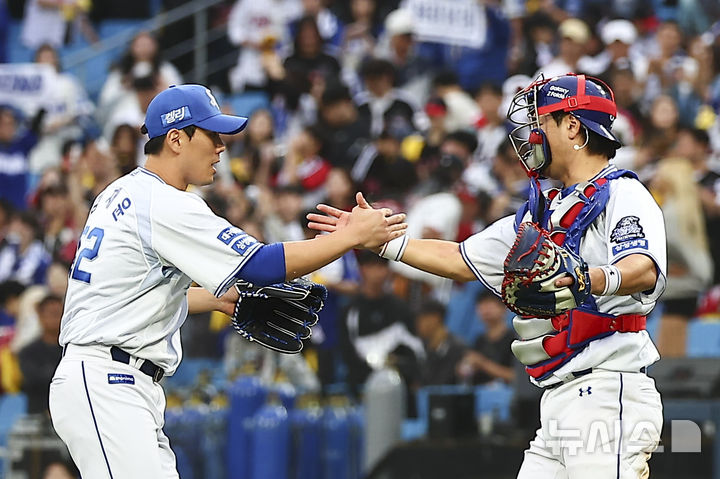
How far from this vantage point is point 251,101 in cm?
1532

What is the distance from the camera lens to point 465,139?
490 inches

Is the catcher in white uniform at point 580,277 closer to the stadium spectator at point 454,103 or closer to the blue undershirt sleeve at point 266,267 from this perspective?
the blue undershirt sleeve at point 266,267

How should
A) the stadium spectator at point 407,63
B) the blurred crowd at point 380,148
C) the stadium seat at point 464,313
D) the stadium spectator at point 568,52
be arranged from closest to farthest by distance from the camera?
the blurred crowd at point 380,148, the stadium seat at point 464,313, the stadium spectator at point 568,52, the stadium spectator at point 407,63

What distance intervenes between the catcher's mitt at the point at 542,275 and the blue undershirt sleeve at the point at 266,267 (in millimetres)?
948

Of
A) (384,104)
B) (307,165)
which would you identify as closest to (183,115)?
(307,165)

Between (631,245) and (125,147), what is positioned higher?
(125,147)

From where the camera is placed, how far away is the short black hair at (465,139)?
490 inches

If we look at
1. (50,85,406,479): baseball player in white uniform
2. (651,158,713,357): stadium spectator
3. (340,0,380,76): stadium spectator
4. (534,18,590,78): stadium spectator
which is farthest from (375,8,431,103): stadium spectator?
(50,85,406,479): baseball player in white uniform

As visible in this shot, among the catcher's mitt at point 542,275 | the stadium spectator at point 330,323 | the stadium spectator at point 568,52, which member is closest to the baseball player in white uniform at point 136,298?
the catcher's mitt at point 542,275

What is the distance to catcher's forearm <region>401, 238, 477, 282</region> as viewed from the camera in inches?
244

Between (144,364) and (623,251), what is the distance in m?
2.05

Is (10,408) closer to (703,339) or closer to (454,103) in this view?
(454,103)

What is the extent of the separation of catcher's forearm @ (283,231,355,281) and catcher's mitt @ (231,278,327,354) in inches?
13.4

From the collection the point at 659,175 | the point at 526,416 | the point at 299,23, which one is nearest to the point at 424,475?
the point at 526,416
